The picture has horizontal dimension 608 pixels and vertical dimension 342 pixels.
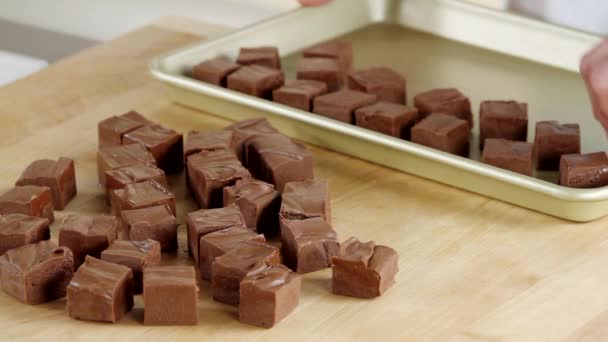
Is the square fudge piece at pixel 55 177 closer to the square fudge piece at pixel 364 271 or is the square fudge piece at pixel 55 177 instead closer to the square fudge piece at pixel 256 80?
the square fudge piece at pixel 256 80

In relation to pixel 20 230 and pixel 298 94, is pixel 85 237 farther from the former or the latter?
pixel 298 94

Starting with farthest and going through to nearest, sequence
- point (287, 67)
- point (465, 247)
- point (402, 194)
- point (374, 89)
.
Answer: point (287, 67)
point (374, 89)
point (402, 194)
point (465, 247)

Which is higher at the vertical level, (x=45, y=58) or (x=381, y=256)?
(x=381, y=256)

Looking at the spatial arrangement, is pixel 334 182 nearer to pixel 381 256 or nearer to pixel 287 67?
pixel 381 256

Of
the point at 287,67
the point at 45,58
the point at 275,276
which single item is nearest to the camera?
the point at 275,276

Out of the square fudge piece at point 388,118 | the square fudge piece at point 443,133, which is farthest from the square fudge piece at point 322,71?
the square fudge piece at point 443,133

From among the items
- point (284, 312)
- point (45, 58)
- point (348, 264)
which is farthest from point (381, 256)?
point (45, 58)
